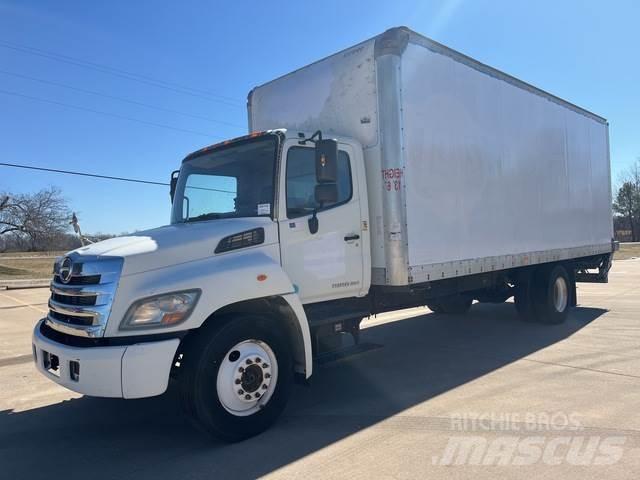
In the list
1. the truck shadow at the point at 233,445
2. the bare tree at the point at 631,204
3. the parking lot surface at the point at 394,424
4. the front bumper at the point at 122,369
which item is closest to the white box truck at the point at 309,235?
the front bumper at the point at 122,369

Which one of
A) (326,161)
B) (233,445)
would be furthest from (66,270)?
(326,161)

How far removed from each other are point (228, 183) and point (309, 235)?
3.37ft

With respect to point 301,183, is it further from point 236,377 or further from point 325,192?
point 236,377

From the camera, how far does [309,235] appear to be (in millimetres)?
4746

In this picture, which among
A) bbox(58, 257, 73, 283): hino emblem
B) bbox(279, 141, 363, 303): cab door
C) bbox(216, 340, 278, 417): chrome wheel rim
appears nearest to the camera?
bbox(216, 340, 278, 417): chrome wheel rim

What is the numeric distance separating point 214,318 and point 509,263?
489cm

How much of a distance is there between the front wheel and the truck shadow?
7.3 inches

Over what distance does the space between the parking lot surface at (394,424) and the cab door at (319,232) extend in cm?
123

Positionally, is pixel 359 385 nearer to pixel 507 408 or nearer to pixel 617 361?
pixel 507 408

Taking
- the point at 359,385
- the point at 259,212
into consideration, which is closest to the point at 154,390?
the point at 259,212

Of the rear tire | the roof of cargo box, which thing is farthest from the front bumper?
the rear tire

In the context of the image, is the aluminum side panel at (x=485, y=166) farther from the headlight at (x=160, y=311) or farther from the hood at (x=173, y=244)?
the headlight at (x=160, y=311)

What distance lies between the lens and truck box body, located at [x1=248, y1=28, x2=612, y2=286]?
17.6ft

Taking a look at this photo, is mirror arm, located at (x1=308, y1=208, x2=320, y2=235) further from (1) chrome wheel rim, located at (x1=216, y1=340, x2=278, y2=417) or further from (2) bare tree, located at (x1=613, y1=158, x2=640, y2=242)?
(2) bare tree, located at (x1=613, y1=158, x2=640, y2=242)
